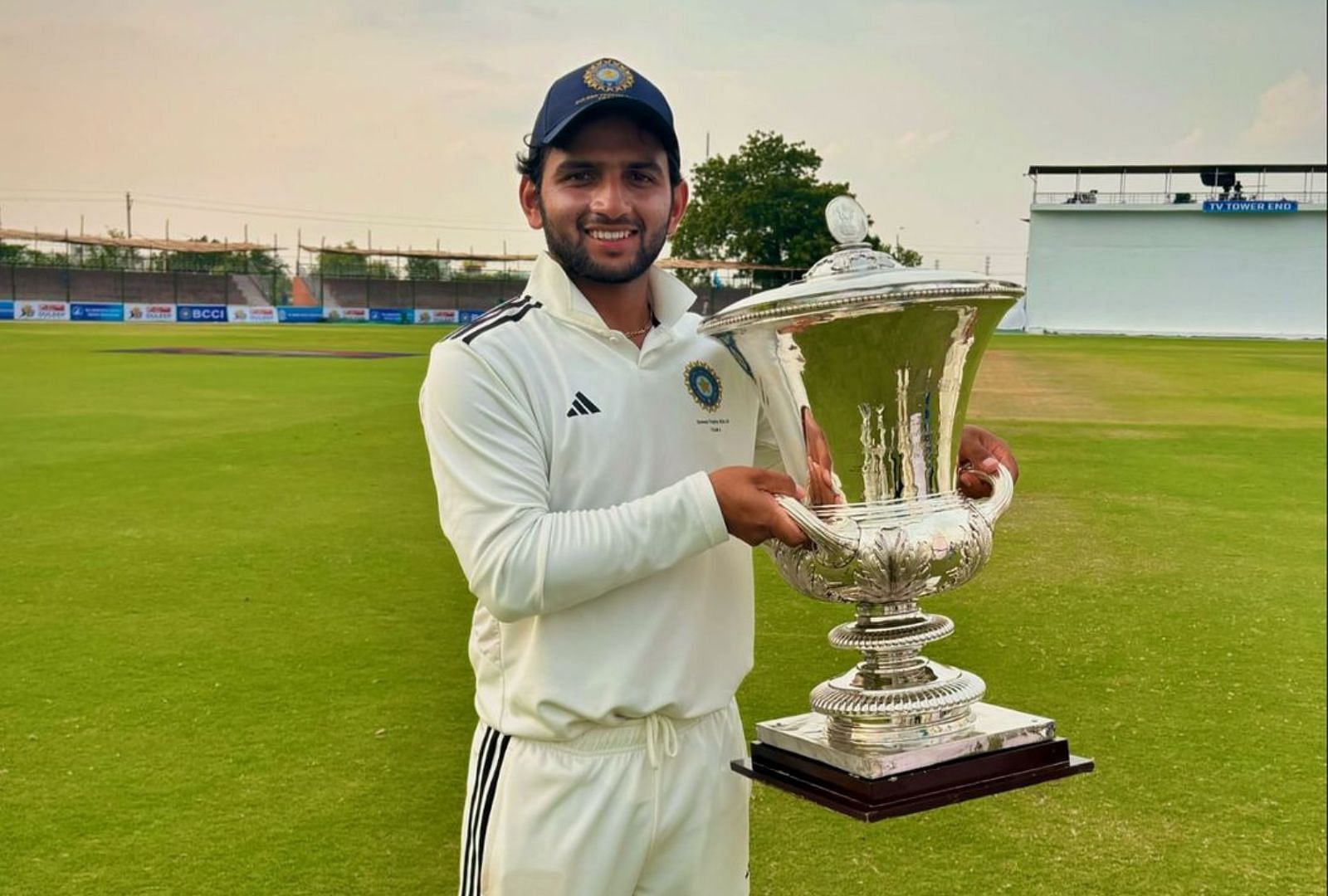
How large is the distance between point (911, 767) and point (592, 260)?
0.83 meters

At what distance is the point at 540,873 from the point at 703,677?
0.36 meters

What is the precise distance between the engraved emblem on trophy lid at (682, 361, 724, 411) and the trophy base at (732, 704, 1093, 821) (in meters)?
0.49

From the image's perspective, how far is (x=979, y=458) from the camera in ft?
6.98

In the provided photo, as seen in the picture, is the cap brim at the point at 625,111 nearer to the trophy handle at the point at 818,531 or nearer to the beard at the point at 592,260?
the beard at the point at 592,260

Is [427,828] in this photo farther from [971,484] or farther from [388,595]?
[388,595]

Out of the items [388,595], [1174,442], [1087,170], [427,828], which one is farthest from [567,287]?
[1087,170]

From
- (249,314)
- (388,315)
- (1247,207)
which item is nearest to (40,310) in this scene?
(249,314)

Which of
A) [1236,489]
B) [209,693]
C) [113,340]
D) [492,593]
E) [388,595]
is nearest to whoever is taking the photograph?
[492,593]

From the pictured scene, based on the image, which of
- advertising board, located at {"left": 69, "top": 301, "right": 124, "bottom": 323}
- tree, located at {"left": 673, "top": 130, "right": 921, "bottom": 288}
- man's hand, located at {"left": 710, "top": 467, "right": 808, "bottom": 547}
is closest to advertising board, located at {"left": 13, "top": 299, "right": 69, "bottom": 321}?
advertising board, located at {"left": 69, "top": 301, "right": 124, "bottom": 323}

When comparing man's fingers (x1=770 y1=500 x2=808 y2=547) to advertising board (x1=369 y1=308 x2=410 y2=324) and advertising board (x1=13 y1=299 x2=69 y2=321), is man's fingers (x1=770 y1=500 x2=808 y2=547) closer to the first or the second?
advertising board (x1=13 y1=299 x2=69 y2=321)

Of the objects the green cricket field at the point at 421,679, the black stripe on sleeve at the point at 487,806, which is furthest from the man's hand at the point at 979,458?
the green cricket field at the point at 421,679

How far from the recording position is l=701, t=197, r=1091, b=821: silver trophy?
1.79 m

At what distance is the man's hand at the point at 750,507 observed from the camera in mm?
1697

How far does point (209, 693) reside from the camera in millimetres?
4738
